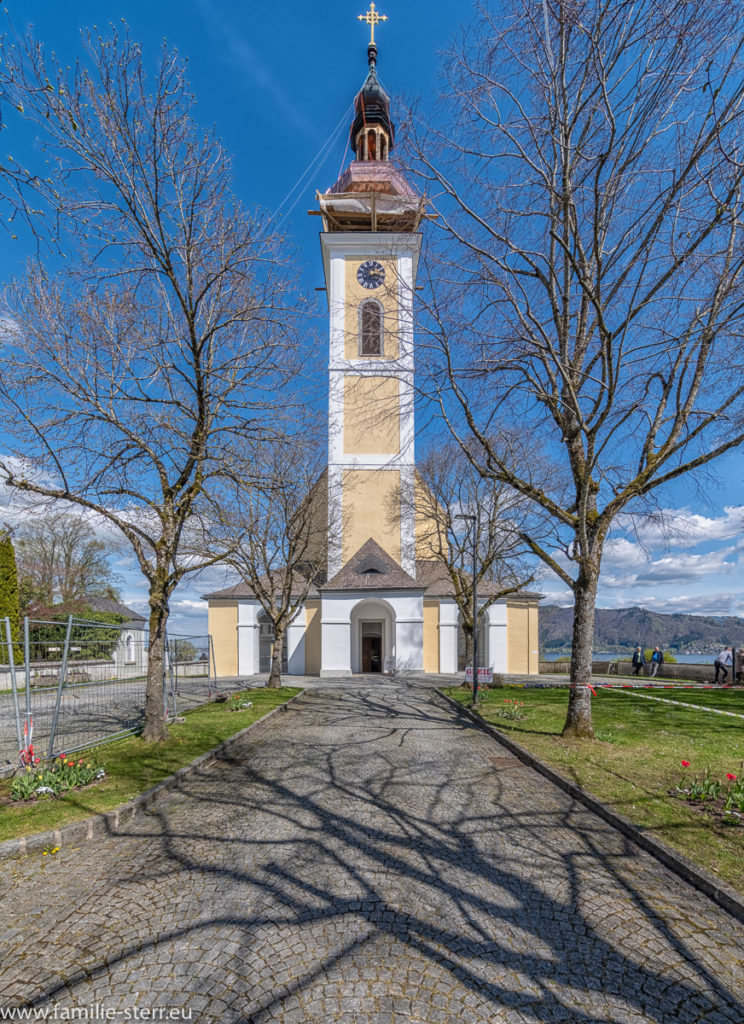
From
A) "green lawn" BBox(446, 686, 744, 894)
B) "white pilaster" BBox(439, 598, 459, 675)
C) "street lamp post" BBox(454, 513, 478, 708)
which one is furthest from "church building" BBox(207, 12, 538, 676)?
"green lawn" BBox(446, 686, 744, 894)

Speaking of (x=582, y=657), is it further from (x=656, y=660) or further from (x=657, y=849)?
(x=656, y=660)

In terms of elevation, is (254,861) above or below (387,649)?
above

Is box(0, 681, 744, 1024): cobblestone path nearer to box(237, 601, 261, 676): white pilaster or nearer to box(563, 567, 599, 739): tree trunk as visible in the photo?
box(563, 567, 599, 739): tree trunk

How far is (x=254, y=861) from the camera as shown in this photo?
500cm

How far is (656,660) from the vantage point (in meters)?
29.5

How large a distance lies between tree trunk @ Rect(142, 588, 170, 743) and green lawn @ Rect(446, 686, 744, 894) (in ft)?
20.6

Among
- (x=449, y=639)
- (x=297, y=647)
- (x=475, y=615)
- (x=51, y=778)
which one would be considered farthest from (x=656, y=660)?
(x=51, y=778)

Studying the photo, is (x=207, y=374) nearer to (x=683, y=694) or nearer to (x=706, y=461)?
(x=706, y=461)

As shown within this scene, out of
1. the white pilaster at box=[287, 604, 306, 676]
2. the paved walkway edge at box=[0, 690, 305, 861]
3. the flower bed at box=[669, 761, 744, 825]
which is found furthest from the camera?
the white pilaster at box=[287, 604, 306, 676]

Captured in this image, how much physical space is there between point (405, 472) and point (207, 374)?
873 inches

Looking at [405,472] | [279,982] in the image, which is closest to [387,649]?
[405,472]

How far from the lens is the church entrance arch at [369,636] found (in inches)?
1220

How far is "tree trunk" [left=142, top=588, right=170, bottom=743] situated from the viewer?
33.4 ft

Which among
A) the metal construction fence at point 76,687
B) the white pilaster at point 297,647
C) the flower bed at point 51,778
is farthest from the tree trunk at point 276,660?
the flower bed at point 51,778
